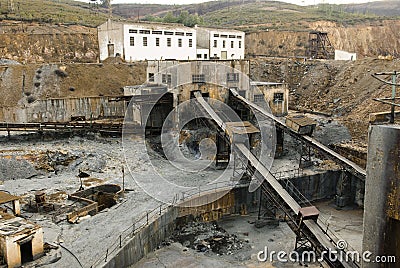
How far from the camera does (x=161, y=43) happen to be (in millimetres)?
43969

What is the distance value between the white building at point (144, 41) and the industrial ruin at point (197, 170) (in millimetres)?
4641

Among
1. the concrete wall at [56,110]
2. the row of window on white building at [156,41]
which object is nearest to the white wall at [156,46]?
the row of window on white building at [156,41]

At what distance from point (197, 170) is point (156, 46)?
2453cm

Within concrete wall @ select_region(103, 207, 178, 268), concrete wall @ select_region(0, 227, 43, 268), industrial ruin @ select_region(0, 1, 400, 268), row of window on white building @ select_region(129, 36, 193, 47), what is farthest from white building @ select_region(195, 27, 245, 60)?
concrete wall @ select_region(0, 227, 43, 268)

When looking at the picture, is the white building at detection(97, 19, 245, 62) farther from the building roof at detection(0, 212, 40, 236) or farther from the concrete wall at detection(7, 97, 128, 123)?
the building roof at detection(0, 212, 40, 236)

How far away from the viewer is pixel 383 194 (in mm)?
5949

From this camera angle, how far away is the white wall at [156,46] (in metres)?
42.2

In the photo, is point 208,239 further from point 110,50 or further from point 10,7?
point 10,7

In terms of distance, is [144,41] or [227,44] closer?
[144,41]

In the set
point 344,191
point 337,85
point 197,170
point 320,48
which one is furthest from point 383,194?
point 320,48

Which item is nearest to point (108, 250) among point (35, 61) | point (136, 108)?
point (136, 108)

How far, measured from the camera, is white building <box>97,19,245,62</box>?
138ft

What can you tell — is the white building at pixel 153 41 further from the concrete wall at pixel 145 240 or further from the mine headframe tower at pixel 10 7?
the mine headframe tower at pixel 10 7

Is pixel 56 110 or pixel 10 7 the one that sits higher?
pixel 10 7
